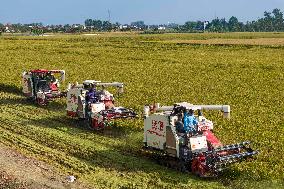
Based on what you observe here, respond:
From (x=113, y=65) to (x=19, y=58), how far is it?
1391 centimetres

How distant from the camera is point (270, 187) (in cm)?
1552

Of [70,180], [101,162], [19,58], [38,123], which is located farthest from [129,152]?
[19,58]

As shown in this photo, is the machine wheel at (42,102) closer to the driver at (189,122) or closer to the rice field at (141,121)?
the rice field at (141,121)

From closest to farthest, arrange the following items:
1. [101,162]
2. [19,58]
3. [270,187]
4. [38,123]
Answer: [270,187], [101,162], [38,123], [19,58]

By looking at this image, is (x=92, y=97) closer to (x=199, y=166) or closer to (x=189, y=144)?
(x=189, y=144)

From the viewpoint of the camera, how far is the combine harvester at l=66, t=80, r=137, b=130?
23.3m

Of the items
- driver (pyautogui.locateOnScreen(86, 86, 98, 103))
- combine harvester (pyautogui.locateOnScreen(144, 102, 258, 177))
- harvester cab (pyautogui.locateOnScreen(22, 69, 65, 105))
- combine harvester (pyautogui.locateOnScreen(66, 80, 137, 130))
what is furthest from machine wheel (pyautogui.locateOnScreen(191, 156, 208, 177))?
harvester cab (pyautogui.locateOnScreen(22, 69, 65, 105))

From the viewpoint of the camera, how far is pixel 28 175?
17.0m

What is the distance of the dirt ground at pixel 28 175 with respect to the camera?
15.9 meters

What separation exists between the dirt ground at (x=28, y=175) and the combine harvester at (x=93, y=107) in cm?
483

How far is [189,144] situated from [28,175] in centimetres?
570

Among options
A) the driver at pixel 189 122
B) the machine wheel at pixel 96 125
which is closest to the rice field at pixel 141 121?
the machine wheel at pixel 96 125

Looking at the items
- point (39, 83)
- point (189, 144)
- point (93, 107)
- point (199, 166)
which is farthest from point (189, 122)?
point (39, 83)

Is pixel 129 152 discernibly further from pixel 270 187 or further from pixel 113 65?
pixel 113 65
